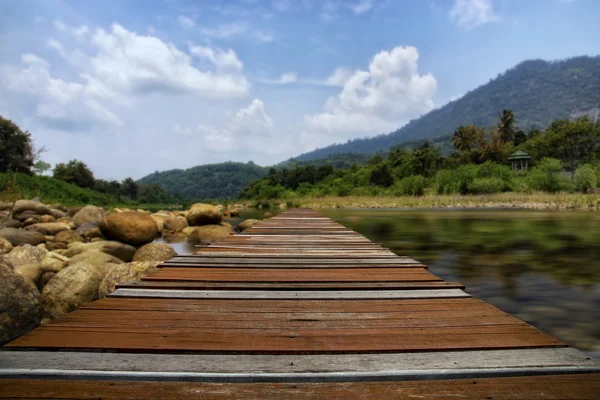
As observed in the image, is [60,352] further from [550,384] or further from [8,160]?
[8,160]

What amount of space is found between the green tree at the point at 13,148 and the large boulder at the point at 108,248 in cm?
3425

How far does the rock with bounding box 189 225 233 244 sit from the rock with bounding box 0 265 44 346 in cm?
830

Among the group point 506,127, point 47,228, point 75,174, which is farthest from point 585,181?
point 75,174

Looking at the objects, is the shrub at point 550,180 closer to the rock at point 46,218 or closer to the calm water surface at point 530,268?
the calm water surface at point 530,268

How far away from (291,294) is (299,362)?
1226 millimetres

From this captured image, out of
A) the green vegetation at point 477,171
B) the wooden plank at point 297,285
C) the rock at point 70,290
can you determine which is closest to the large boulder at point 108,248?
the rock at point 70,290

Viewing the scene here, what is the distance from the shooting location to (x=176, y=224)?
15281 millimetres

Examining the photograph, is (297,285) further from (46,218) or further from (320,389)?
(46,218)

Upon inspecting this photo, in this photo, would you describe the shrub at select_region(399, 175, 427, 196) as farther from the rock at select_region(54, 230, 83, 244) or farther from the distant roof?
the rock at select_region(54, 230, 83, 244)

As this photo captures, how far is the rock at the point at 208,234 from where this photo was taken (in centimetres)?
1230

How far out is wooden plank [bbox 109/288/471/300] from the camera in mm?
2891


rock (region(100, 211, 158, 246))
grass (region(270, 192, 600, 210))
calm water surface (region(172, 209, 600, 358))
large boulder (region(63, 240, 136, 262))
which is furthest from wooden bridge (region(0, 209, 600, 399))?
grass (region(270, 192, 600, 210))

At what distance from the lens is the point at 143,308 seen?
8.40ft

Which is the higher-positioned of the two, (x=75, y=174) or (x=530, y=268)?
(x=75, y=174)
